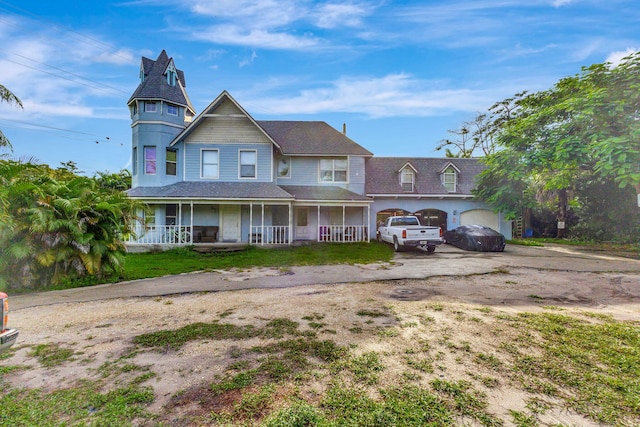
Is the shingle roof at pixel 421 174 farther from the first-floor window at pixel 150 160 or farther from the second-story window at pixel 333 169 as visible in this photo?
the first-floor window at pixel 150 160

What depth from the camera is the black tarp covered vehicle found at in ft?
52.6

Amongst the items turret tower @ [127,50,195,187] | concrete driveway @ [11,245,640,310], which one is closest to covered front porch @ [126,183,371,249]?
turret tower @ [127,50,195,187]

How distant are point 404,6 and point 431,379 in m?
12.7

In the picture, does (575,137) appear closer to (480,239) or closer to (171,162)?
(480,239)

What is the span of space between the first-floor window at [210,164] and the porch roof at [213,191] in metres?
0.63

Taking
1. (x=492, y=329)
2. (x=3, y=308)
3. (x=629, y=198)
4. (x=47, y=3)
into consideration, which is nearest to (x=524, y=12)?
(x=492, y=329)

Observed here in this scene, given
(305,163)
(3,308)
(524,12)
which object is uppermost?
(524,12)

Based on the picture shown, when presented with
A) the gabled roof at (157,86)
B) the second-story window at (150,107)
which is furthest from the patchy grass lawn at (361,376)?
the gabled roof at (157,86)

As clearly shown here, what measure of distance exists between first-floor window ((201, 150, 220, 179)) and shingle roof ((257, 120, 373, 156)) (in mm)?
3521

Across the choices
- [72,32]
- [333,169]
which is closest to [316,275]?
[333,169]

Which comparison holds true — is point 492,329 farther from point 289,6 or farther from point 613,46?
point 613,46

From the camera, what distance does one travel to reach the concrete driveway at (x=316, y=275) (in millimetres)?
7383

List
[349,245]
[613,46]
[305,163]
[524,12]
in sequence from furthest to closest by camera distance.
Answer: [305,163], [349,245], [613,46], [524,12]

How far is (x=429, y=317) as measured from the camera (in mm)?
5492
